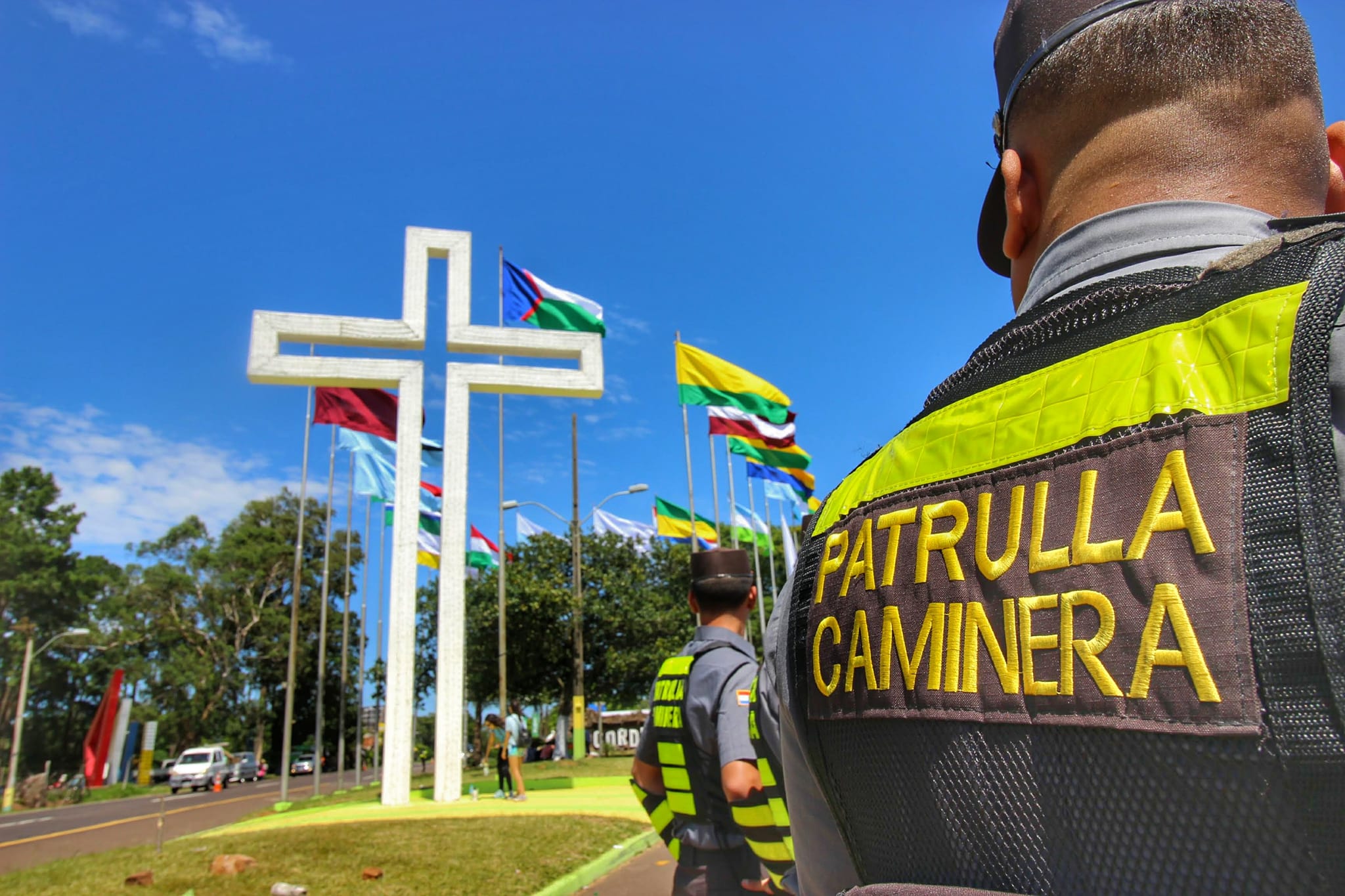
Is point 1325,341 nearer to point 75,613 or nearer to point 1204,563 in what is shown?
point 1204,563

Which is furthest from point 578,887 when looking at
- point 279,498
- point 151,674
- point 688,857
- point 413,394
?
point 279,498

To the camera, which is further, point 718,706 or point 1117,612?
point 718,706

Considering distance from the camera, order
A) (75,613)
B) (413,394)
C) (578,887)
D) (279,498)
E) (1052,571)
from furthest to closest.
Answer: (279,498)
(75,613)
(413,394)
(578,887)
(1052,571)

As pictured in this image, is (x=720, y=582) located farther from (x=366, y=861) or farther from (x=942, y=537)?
(x=366, y=861)

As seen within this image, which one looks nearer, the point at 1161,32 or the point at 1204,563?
the point at 1204,563

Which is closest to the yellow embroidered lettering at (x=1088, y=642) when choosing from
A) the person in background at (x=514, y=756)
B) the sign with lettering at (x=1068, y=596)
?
the sign with lettering at (x=1068, y=596)

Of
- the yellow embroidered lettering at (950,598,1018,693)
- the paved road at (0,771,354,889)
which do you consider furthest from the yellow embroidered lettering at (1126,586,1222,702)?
the paved road at (0,771,354,889)

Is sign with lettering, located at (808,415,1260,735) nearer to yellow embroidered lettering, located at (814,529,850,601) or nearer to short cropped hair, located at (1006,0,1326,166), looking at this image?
yellow embroidered lettering, located at (814,529,850,601)

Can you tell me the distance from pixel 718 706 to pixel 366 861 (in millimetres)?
5359

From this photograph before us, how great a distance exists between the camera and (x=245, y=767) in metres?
35.8

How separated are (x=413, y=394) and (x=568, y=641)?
18.2 metres

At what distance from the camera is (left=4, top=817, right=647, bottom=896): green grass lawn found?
602 cm

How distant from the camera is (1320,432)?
62cm

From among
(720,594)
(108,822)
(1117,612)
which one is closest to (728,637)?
(720,594)
